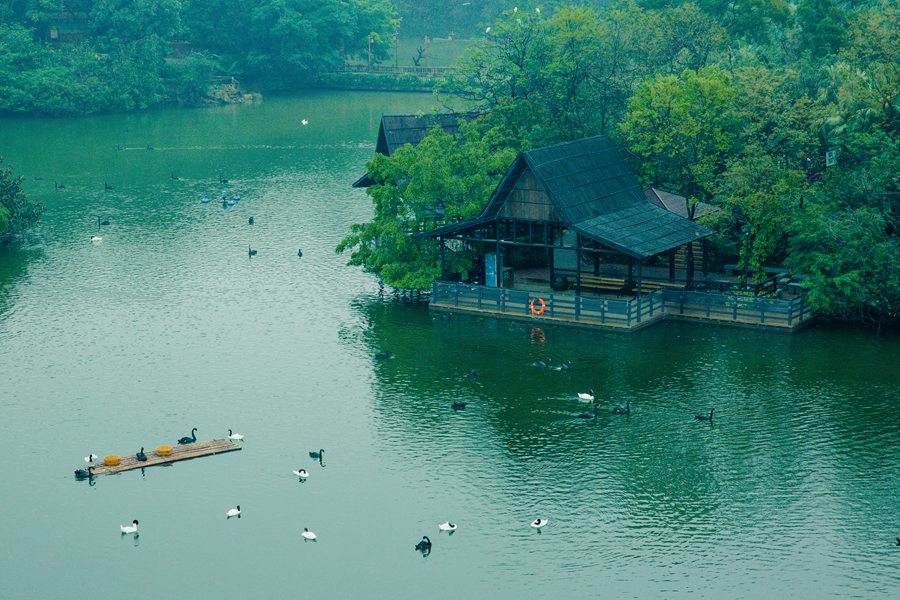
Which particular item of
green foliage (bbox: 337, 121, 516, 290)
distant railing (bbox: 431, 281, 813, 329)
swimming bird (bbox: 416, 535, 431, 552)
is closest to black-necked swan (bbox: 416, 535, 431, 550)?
swimming bird (bbox: 416, 535, 431, 552)

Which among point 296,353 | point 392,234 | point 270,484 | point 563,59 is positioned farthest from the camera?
point 563,59

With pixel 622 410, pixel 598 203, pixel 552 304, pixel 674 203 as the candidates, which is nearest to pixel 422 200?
pixel 598 203

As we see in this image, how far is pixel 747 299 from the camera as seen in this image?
239 ft

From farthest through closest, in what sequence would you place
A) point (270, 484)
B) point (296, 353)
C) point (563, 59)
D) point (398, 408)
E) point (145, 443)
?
point (563, 59), point (296, 353), point (398, 408), point (145, 443), point (270, 484)

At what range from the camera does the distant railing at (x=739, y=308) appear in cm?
7225

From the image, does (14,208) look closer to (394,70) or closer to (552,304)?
(552,304)

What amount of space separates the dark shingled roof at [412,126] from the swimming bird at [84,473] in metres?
41.2

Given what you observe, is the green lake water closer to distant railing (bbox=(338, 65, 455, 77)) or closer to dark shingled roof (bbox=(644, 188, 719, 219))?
dark shingled roof (bbox=(644, 188, 719, 219))

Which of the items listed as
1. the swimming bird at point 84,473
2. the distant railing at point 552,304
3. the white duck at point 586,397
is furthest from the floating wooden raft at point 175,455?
the distant railing at point 552,304

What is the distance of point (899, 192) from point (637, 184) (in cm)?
1527

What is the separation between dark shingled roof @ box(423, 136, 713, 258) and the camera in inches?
2899

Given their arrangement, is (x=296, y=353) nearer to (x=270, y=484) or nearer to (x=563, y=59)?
(x=270, y=484)

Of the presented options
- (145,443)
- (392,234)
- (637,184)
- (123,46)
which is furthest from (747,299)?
(123,46)

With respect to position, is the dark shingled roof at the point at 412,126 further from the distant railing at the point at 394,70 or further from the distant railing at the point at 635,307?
the distant railing at the point at 394,70
